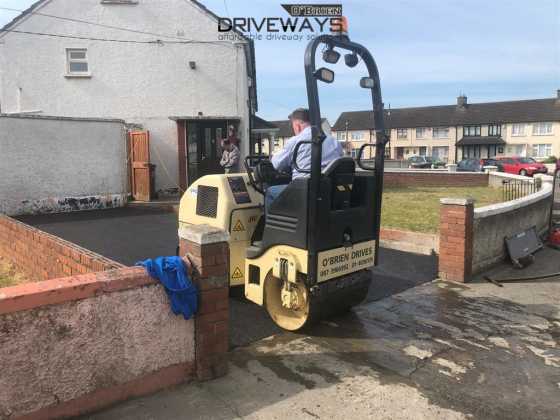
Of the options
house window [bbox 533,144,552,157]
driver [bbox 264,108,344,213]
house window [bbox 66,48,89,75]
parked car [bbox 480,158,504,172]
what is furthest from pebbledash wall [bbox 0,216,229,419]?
house window [bbox 533,144,552,157]

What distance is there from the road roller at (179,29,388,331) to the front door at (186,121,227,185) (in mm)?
10303

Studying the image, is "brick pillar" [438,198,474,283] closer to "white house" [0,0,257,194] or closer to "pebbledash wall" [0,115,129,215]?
"pebbledash wall" [0,115,129,215]

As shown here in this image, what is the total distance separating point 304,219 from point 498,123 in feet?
221

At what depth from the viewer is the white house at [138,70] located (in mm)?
15562

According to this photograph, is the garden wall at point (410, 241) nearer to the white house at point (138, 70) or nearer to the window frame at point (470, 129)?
the white house at point (138, 70)

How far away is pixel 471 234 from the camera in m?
6.54

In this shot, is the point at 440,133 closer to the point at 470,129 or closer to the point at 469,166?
the point at 470,129

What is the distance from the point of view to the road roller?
13.3ft

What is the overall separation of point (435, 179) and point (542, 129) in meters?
47.4

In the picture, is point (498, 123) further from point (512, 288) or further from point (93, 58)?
point (512, 288)

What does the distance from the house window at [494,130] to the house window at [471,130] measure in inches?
61.5

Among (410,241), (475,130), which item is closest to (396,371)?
(410,241)

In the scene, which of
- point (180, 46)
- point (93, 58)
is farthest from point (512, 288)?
point (93, 58)

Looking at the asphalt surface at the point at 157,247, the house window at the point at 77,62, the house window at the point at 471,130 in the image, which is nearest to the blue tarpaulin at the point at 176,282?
the asphalt surface at the point at 157,247
